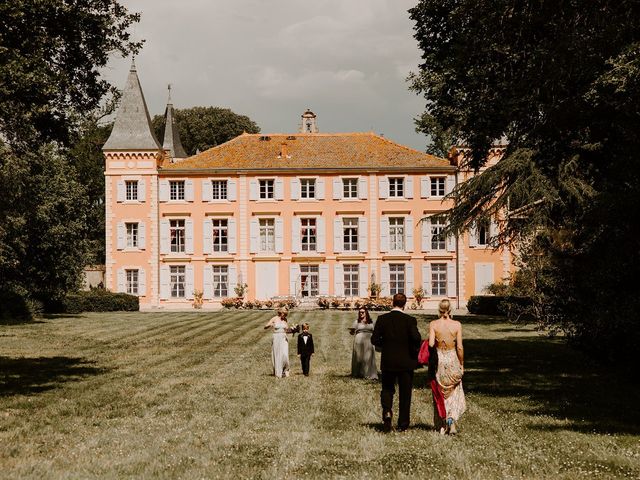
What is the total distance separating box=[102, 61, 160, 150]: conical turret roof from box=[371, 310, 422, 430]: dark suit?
38534 mm

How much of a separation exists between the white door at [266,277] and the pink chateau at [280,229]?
6cm

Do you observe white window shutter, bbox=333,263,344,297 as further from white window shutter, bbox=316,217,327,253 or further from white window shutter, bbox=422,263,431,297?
white window shutter, bbox=422,263,431,297

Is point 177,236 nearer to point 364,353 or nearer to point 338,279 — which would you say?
point 338,279

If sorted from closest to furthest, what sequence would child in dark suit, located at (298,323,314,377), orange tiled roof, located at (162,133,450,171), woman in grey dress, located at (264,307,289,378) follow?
woman in grey dress, located at (264,307,289,378)
child in dark suit, located at (298,323,314,377)
orange tiled roof, located at (162,133,450,171)

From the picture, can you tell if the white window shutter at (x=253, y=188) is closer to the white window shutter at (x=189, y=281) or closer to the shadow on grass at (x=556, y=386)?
the white window shutter at (x=189, y=281)

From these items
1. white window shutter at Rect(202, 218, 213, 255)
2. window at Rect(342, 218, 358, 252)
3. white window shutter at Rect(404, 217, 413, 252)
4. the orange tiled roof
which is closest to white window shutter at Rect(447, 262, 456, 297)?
white window shutter at Rect(404, 217, 413, 252)

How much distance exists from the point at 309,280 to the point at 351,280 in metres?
2.34

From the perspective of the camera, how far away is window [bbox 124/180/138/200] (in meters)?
46.5

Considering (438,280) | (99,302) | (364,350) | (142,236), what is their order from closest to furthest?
1. (364,350)
2. (99,302)
3. (438,280)
4. (142,236)

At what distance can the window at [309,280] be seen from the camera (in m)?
46.3

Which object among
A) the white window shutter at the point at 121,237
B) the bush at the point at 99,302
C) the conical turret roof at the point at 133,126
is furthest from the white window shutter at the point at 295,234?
the white window shutter at the point at 121,237

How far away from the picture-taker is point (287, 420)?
34.0 feet

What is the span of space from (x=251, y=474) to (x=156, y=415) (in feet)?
12.6

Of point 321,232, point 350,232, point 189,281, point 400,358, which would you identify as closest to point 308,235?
point 321,232
